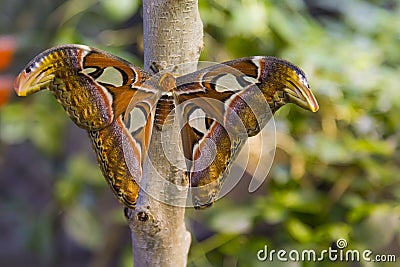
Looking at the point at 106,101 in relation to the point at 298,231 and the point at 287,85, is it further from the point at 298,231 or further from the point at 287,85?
the point at 298,231

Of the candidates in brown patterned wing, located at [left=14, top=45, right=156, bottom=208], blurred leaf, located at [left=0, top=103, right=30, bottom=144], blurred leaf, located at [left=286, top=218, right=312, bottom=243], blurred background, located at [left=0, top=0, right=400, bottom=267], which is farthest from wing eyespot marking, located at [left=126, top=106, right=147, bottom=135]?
blurred leaf, located at [left=0, top=103, right=30, bottom=144]

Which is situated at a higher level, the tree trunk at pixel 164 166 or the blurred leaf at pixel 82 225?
the tree trunk at pixel 164 166

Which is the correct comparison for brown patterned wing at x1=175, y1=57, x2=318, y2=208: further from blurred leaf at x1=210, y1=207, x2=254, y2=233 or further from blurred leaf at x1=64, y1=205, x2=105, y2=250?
blurred leaf at x1=64, y1=205, x2=105, y2=250

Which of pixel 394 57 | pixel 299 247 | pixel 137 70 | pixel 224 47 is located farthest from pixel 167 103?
pixel 394 57

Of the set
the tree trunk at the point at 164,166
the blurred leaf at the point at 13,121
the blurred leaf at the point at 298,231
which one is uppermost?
the tree trunk at the point at 164,166

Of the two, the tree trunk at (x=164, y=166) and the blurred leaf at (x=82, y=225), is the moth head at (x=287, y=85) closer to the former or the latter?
the tree trunk at (x=164, y=166)

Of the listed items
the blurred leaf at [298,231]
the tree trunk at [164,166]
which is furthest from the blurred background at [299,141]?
the tree trunk at [164,166]

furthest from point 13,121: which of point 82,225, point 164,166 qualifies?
point 164,166

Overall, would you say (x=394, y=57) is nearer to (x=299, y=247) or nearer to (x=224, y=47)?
(x=224, y=47)
